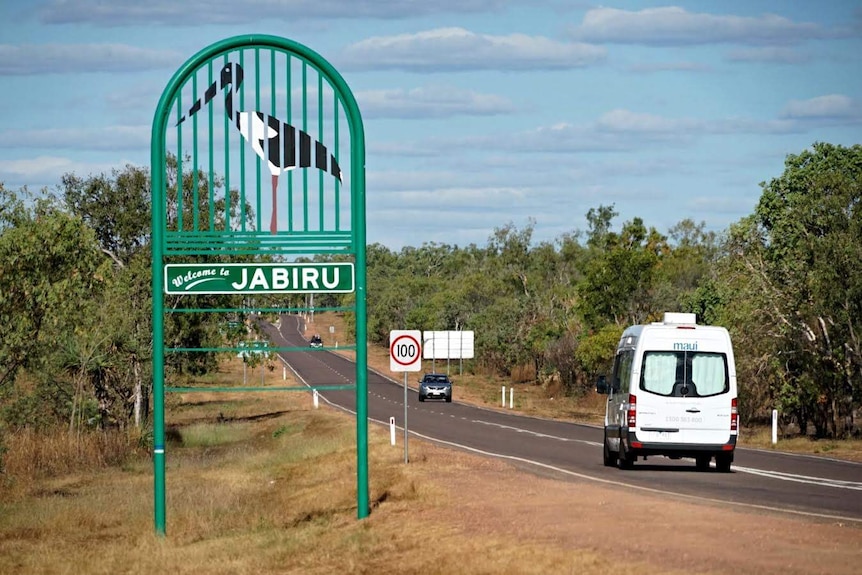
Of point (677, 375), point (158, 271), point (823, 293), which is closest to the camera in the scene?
point (158, 271)

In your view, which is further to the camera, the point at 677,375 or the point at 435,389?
the point at 435,389

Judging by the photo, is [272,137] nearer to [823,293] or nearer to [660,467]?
[660,467]

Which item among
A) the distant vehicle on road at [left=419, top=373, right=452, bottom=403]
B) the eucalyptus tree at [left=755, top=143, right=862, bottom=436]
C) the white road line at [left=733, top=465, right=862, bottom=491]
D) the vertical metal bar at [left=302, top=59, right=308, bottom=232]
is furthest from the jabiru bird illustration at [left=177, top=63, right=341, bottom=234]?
A: the distant vehicle on road at [left=419, top=373, right=452, bottom=403]

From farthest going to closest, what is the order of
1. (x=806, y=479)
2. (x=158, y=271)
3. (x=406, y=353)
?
(x=406, y=353) < (x=806, y=479) < (x=158, y=271)

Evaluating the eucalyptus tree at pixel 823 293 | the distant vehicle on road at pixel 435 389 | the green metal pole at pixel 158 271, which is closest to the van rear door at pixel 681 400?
the green metal pole at pixel 158 271

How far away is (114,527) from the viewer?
19.8m

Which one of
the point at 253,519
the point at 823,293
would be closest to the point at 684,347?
the point at 253,519

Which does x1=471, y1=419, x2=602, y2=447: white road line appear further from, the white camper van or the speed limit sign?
the white camper van

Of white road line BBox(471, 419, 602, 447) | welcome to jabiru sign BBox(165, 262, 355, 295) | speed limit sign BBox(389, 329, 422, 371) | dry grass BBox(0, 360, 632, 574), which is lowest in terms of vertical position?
white road line BBox(471, 419, 602, 447)

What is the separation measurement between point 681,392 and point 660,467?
351 centimetres

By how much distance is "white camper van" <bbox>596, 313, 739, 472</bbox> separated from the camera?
75.0ft

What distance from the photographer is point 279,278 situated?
16.3m

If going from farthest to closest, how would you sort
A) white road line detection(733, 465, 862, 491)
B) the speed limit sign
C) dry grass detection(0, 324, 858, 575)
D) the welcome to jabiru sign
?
1. the speed limit sign
2. white road line detection(733, 465, 862, 491)
3. the welcome to jabiru sign
4. dry grass detection(0, 324, 858, 575)

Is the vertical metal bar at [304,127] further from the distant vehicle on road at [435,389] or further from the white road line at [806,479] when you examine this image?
the distant vehicle on road at [435,389]
